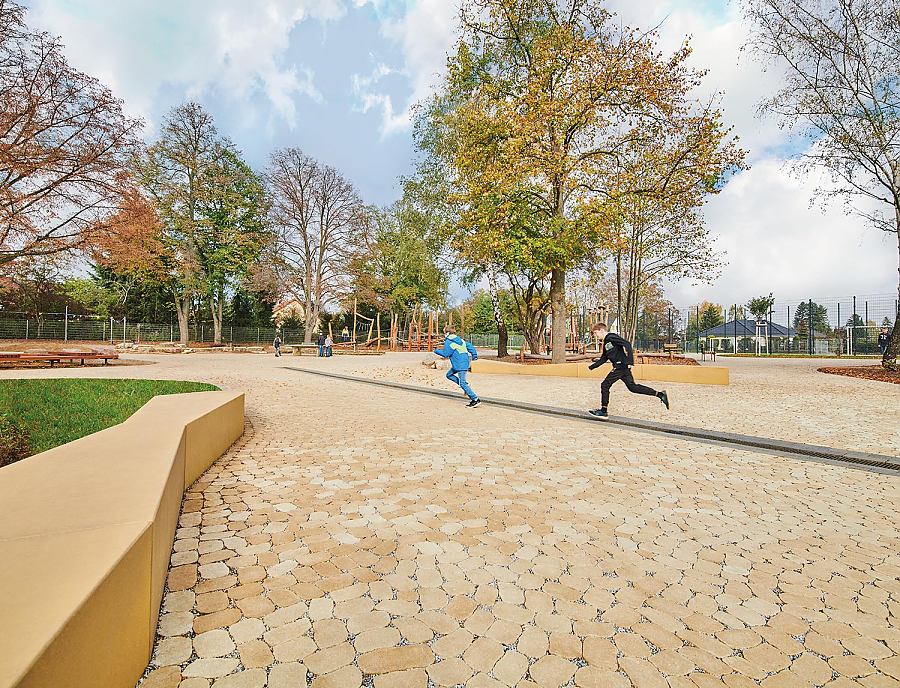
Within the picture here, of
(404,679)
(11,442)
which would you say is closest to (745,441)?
(404,679)

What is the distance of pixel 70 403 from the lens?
8.68 m

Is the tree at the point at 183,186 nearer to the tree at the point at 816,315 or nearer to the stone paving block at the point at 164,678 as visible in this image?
the stone paving block at the point at 164,678

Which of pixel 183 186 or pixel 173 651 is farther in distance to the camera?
pixel 183 186

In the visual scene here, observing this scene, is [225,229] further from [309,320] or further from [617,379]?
[617,379]

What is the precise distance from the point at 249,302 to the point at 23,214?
1305 inches

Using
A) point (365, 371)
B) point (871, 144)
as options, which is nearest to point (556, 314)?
point (365, 371)

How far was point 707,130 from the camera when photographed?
49.2 feet

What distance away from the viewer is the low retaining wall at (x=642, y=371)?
42.2ft

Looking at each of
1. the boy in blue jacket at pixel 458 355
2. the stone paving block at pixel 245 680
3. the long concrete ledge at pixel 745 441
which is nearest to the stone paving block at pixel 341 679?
the stone paving block at pixel 245 680

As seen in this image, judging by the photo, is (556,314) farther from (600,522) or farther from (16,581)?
(16,581)

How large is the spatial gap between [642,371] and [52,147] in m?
18.3

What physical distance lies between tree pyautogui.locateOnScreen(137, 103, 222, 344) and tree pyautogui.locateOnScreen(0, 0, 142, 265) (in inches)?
693

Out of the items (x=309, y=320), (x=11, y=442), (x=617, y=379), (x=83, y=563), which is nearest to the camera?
(x=83, y=563)

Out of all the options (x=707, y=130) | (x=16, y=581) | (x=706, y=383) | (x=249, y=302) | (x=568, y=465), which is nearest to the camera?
(x=16, y=581)
